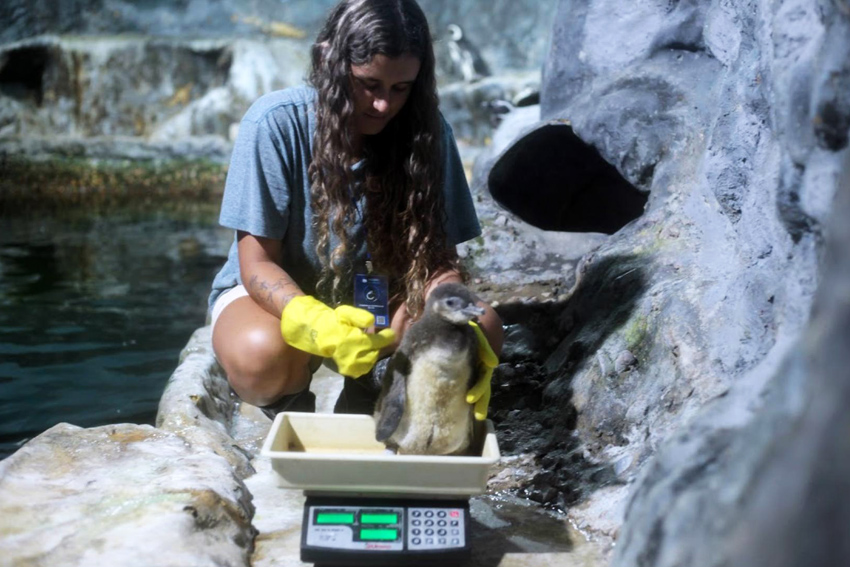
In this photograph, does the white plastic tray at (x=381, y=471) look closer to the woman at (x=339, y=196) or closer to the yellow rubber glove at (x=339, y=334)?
the yellow rubber glove at (x=339, y=334)

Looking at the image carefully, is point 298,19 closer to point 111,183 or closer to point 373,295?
point 111,183

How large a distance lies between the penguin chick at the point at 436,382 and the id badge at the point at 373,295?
382 millimetres

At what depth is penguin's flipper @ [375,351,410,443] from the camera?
2139 millimetres

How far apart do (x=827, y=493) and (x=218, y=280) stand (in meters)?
2.16

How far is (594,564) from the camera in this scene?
2.07 metres

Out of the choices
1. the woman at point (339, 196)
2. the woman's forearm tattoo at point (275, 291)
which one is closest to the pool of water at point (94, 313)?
the woman at point (339, 196)

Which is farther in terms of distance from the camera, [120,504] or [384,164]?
[384,164]

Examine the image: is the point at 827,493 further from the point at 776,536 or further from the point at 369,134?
the point at 369,134

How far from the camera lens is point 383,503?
1.99m

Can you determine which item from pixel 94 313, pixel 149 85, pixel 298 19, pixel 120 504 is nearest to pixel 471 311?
pixel 120 504

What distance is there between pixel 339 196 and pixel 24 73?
11.5 meters

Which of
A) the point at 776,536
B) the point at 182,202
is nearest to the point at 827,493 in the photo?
the point at 776,536

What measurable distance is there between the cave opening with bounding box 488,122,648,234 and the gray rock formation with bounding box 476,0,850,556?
0.01m

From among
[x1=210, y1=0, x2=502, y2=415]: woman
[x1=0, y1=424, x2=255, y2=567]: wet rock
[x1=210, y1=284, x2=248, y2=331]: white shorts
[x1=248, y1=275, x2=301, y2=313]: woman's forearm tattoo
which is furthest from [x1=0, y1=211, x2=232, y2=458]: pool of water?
[x1=248, y1=275, x2=301, y2=313]: woman's forearm tattoo
